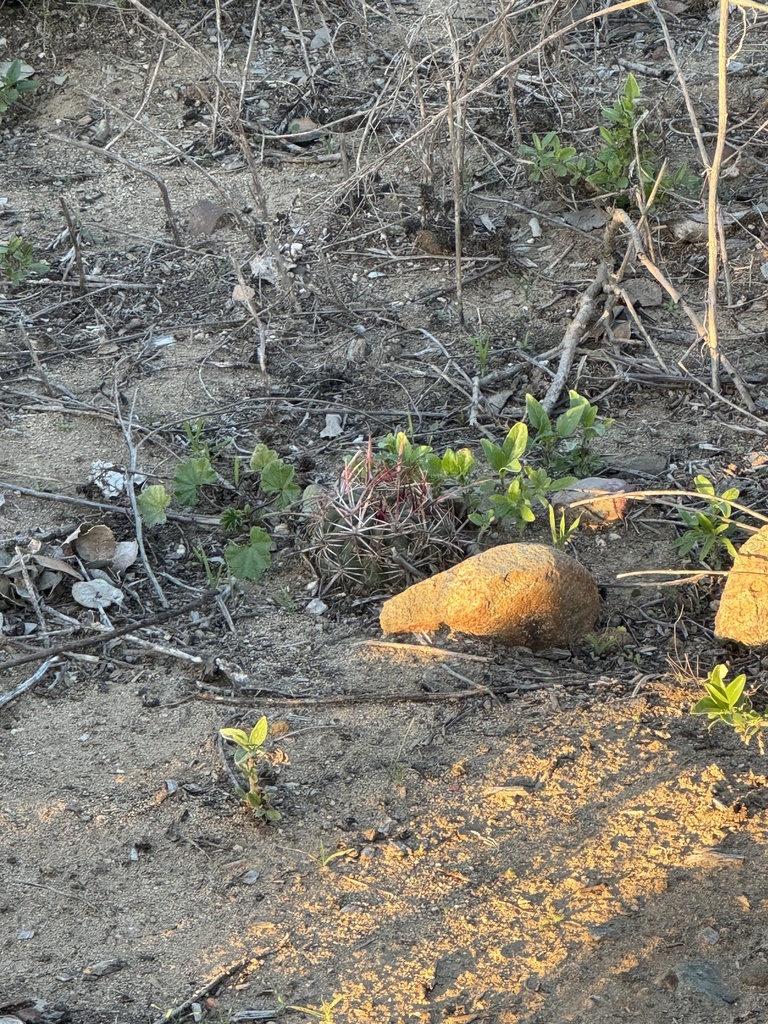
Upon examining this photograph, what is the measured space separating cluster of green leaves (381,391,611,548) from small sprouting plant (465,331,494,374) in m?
0.69

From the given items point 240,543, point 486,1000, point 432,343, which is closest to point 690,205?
point 432,343

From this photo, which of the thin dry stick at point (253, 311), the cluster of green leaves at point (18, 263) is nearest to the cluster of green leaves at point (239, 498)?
the thin dry stick at point (253, 311)

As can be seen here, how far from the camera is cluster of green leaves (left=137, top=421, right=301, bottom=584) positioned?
11.4 ft

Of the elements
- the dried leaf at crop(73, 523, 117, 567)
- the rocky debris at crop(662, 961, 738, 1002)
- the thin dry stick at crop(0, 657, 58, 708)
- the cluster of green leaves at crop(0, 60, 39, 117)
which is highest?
→ the cluster of green leaves at crop(0, 60, 39, 117)

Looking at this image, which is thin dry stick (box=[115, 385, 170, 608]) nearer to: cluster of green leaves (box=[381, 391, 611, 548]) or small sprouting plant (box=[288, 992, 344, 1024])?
cluster of green leaves (box=[381, 391, 611, 548])

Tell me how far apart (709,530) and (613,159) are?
8.01 feet

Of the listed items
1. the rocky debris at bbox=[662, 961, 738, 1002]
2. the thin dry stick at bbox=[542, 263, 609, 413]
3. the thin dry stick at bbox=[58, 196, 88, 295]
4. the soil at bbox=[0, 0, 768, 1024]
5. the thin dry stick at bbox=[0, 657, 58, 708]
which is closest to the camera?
the rocky debris at bbox=[662, 961, 738, 1002]

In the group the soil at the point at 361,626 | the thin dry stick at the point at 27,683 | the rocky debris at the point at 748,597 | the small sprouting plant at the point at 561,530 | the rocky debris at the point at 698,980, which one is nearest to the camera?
the rocky debris at the point at 698,980

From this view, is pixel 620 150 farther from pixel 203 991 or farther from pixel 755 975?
pixel 203 991

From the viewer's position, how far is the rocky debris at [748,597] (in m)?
2.96

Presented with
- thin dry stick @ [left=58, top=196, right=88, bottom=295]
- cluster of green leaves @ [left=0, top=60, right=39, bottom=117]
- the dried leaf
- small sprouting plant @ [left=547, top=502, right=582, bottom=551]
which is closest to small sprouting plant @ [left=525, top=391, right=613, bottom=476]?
small sprouting plant @ [left=547, top=502, right=582, bottom=551]

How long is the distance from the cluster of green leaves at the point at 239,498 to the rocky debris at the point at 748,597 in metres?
1.32

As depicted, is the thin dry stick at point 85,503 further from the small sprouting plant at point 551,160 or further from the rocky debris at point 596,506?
the small sprouting plant at point 551,160

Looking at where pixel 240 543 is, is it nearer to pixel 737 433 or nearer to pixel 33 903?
pixel 33 903
